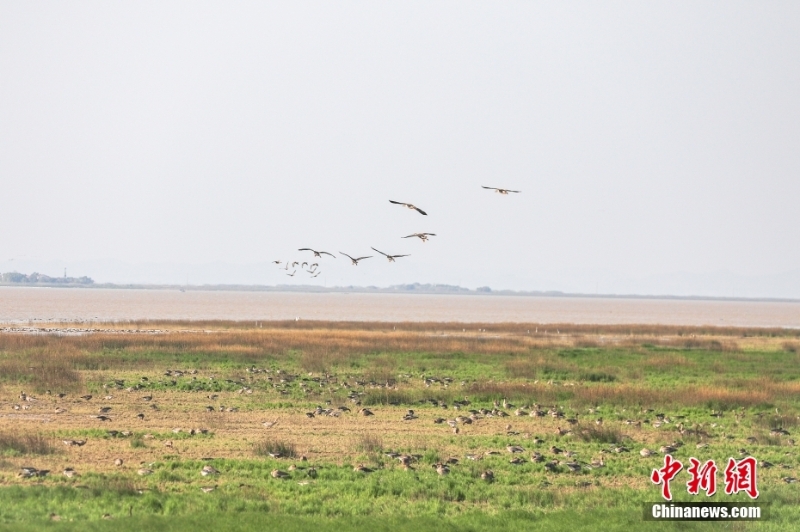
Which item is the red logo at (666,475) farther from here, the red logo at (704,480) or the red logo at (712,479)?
the red logo at (704,480)

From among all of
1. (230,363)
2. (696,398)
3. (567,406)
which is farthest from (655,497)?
(230,363)

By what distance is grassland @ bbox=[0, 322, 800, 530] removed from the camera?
1483 cm

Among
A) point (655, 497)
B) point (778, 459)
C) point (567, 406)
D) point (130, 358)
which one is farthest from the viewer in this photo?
point (130, 358)

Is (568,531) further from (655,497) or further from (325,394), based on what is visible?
(325,394)

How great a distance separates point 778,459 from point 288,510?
11.1 meters

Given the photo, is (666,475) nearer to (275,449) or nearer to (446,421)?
(275,449)

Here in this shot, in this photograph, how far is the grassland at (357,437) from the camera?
14828 millimetres

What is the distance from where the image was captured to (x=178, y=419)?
24562 millimetres

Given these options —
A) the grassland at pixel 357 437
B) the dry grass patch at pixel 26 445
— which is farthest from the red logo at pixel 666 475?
the dry grass patch at pixel 26 445

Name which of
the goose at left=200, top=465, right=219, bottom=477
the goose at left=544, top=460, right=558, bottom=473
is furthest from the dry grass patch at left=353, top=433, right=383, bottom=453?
the goose at left=200, top=465, right=219, bottom=477

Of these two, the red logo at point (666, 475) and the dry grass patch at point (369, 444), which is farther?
the dry grass patch at point (369, 444)

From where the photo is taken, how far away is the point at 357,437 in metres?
21.8

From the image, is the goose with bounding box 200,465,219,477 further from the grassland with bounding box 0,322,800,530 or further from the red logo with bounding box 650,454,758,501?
the red logo with bounding box 650,454,758,501

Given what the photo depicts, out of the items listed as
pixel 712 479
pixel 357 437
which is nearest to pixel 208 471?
pixel 357 437
